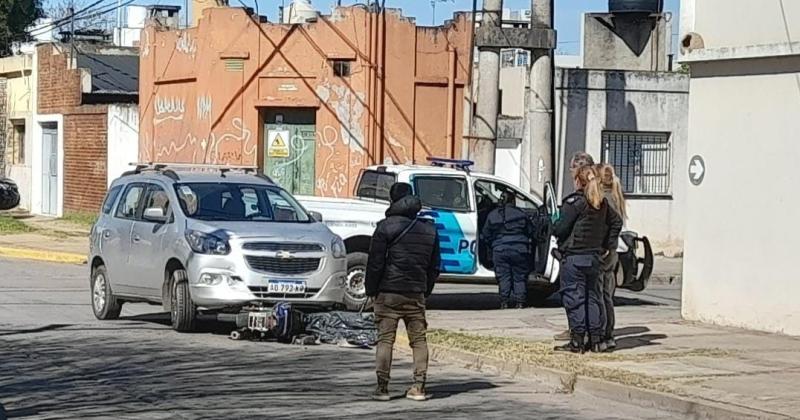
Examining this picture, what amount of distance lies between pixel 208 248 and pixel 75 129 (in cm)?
2174

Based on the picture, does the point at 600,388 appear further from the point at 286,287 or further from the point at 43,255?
the point at 43,255

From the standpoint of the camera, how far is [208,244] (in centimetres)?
1512

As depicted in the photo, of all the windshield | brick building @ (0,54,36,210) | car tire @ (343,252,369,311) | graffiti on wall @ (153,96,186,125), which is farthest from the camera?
brick building @ (0,54,36,210)

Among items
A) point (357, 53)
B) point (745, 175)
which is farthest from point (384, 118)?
point (745, 175)

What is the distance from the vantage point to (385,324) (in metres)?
11.3

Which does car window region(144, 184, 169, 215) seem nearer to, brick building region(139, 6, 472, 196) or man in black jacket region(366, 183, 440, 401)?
man in black jacket region(366, 183, 440, 401)

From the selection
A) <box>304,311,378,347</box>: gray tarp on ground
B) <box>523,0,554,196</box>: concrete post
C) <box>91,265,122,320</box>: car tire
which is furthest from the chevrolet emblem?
<box>523,0,554,196</box>: concrete post

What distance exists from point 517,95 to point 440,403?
18637 mm

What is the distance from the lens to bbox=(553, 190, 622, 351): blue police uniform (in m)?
13.4

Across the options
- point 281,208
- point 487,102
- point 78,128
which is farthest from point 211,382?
point 78,128

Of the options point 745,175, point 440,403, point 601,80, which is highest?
point 601,80

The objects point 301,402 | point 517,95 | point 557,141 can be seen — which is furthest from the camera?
point 517,95

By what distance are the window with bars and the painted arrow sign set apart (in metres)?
10.6

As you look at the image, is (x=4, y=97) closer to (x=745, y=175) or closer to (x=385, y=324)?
(x=745, y=175)
